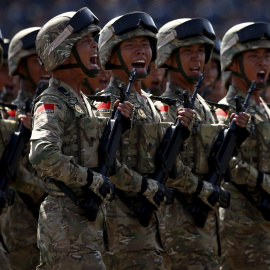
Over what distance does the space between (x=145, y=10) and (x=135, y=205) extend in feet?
46.9

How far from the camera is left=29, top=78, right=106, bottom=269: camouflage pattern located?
5945 mm

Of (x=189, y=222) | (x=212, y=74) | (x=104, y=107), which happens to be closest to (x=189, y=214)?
(x=189, y=222)

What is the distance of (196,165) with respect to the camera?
26.1 ft

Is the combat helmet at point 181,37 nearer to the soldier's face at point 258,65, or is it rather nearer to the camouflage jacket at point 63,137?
the soldier's face at point 258,65

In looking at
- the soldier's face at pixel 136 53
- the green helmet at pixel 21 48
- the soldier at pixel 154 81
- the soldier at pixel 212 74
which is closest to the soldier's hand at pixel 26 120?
the green helmet at pixel 21 48

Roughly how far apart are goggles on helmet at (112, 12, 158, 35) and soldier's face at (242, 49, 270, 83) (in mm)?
1776

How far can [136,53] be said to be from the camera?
747cm

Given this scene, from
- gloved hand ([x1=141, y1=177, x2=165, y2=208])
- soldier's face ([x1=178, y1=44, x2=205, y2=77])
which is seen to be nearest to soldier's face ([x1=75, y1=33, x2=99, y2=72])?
gloved hand ([x1=141, y1=177, x2=165, y2=208])

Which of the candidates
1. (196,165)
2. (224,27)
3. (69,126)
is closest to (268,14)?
(224,27)

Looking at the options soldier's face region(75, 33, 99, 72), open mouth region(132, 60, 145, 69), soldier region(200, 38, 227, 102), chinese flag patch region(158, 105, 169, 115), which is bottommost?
soldier region(200, 38, 227, 102)

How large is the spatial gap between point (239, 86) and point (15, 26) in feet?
40.7

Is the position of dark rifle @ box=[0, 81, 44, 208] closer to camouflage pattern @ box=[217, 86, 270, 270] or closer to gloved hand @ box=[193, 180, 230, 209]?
gloved hand @ box=[193, 180, 230, 209]

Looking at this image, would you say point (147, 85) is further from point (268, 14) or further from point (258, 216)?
point (268, 14)

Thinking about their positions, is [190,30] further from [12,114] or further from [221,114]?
[12,114]
